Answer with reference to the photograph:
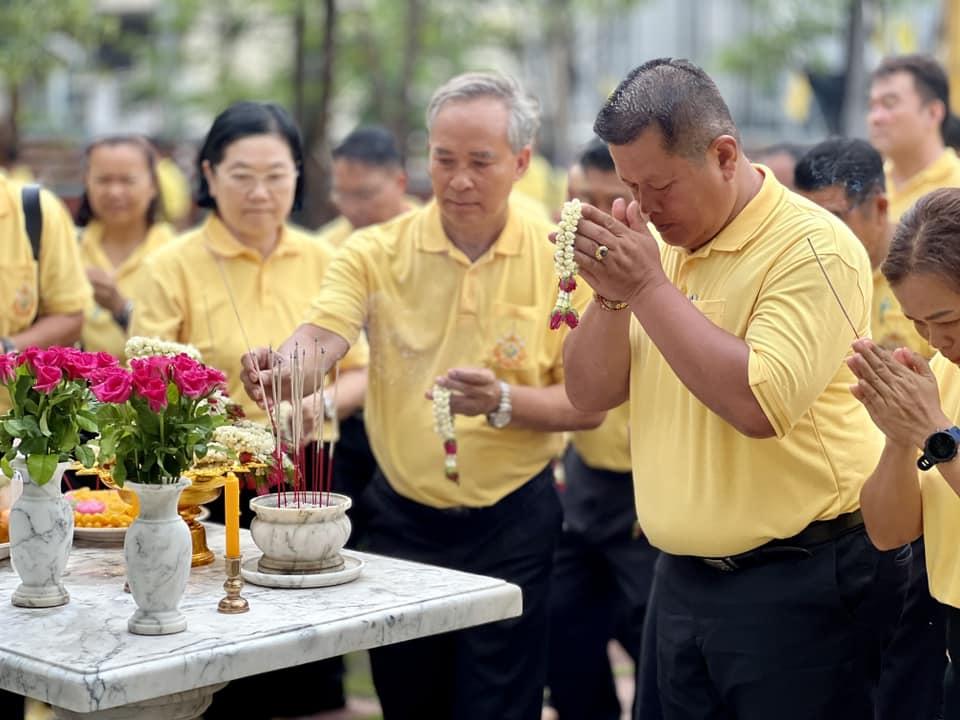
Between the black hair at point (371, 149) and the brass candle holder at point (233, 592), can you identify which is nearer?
the brass candle holder at point (233, 592)

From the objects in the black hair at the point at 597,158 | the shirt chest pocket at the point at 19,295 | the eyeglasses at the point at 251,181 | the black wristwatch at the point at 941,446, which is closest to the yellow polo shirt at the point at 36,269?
the shirt chest pocket at the point at 19,295

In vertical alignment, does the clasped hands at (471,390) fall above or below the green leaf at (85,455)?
above

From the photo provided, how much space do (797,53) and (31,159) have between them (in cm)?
752

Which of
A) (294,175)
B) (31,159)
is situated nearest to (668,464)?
(294,175)

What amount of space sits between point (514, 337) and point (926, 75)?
219cm

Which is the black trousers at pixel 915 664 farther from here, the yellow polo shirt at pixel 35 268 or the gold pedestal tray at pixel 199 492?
the yellow polo shirt at pixel 35 268

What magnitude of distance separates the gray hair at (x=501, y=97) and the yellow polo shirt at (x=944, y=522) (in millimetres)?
1397

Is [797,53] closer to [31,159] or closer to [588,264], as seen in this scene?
[31,159]

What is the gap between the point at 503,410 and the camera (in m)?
3.53

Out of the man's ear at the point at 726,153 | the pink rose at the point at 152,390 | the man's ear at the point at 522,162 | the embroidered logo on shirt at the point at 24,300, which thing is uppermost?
the man's ear at the point at 522,162

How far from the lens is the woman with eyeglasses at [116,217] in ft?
17.4

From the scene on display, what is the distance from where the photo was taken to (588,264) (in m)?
2.70

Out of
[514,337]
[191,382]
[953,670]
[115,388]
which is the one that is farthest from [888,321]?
[115,388]

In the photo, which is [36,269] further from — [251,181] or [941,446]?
[941,446]
